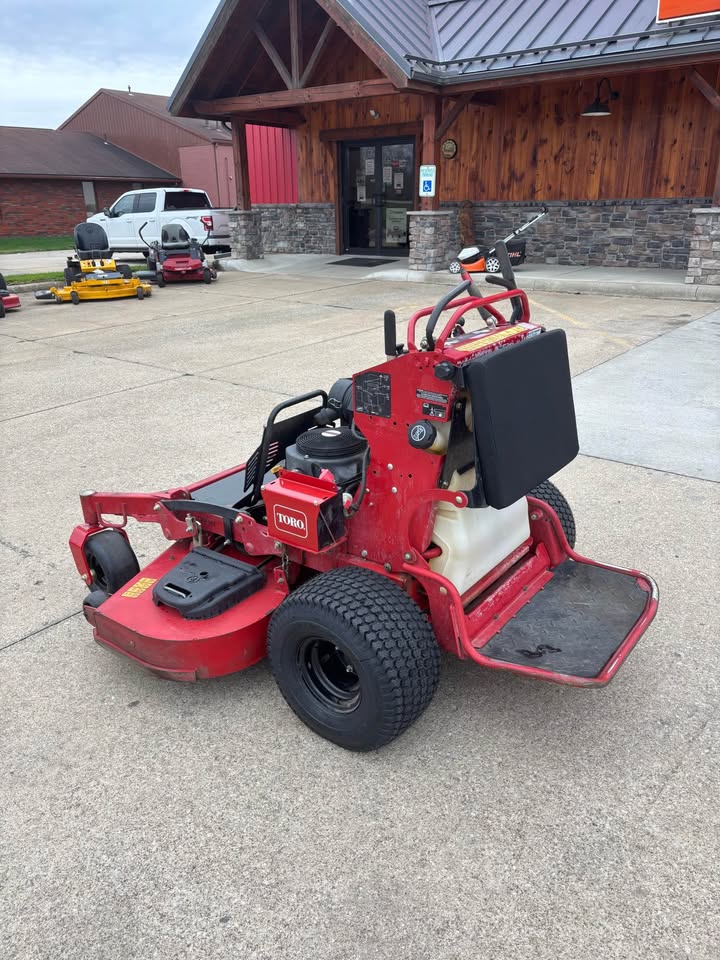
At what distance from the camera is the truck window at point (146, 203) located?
19234 mm

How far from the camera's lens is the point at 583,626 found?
8.86 feet

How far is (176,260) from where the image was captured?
14.5 meters

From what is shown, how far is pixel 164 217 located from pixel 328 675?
18383 millimetres

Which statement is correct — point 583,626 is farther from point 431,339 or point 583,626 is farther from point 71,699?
point 71,699

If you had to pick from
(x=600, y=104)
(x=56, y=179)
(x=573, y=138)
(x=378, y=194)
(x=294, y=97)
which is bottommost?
(x=378, y=194)

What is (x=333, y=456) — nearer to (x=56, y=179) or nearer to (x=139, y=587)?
(x=139, y=587)

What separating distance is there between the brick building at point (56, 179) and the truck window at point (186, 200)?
47.3 ft

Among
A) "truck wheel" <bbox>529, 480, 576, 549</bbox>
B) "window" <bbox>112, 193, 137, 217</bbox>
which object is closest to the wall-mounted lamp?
"window" <bbox>112, 193, 137, 217</bbox>

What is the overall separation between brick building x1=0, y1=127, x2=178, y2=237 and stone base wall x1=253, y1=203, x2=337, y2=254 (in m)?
15.9

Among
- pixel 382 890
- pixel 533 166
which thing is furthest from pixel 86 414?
pixel 533 166

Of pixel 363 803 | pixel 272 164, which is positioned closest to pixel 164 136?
pixel 272 164

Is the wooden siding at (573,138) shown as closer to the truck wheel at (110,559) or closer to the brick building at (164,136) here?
the brick building at (164,136)

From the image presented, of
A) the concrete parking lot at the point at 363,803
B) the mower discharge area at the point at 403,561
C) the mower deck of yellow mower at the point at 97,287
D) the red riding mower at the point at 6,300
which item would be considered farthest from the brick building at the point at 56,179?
the mower discharge area at the point at 403,561

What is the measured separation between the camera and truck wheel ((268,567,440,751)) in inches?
91.6
